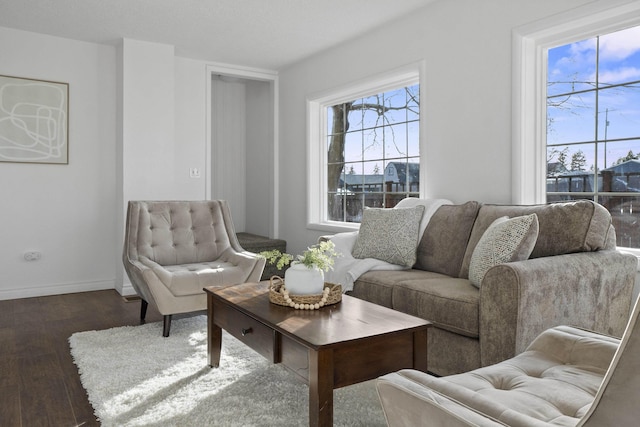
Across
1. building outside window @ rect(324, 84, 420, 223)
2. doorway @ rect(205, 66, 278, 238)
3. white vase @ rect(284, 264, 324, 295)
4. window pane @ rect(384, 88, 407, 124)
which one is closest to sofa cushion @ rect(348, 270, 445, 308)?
white vase @ rect(284, 264, 324, 295)

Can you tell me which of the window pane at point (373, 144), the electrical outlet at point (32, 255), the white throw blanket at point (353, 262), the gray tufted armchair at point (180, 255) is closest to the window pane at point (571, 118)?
the white throw blanket at point (353, 262)

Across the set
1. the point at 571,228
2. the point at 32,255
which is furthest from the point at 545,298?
the point at 32,255

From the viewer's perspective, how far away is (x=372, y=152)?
4527 millimetres

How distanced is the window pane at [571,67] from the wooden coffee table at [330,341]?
1969mm

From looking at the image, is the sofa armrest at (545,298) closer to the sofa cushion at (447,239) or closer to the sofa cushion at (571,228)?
the sofa cushion at (571,228)

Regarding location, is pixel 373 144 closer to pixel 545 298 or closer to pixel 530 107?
pixel 530 107

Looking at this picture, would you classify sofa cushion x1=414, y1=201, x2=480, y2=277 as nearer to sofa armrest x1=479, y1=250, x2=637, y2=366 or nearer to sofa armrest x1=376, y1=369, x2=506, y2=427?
sofa armrest x1=479, y1=250, x2=637, y2=366

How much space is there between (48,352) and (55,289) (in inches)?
75.0

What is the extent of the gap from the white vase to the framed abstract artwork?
3397 mm

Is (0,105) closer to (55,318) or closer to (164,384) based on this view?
(55,318)

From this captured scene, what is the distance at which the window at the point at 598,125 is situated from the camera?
2.64 m

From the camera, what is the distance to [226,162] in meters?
6.05

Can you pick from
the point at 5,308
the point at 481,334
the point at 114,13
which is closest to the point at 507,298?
the point at 481,334

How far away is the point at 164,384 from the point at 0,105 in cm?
337
